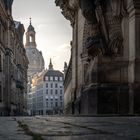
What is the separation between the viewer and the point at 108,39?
11.3 meters

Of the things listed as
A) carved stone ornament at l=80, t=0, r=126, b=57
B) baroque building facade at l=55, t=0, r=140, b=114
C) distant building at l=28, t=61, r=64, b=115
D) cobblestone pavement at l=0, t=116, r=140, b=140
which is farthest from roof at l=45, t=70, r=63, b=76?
cobblestone pavement at l=0, t=116, r=140, b=140

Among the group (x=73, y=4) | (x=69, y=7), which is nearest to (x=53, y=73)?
(x=69, y=7)

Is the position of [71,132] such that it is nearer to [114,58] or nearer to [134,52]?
[134,52]

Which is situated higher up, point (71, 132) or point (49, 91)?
point (49, 91)

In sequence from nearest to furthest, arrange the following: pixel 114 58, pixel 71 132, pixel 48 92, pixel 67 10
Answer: pixel 71 132 < pixel 114 58 < pixel 67 10 < pixel 48 92

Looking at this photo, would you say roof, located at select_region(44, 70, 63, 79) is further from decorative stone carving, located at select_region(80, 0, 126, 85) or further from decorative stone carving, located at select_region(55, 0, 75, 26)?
decorative stone carving, located at select_region(80, 0, 126, 85)

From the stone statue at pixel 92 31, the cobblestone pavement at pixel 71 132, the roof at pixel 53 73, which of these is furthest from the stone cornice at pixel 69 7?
the roof at pixel 53 73

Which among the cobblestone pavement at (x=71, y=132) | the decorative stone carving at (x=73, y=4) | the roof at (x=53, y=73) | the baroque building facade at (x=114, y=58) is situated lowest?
the cobblestone pavement at (x=71, y=132)

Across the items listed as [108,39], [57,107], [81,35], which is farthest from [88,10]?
[57,107]

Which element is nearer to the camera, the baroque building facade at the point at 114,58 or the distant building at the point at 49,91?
the baroque building facade at the point at 114,58

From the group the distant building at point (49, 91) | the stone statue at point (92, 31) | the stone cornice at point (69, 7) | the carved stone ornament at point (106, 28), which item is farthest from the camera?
the distant building at point (49, 91)

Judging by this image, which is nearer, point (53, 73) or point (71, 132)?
point (71, 132)

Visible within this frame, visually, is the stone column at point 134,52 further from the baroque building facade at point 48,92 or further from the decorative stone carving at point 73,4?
the baroque building facade at point 48,92

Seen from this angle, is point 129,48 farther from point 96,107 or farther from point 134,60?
point 96,107
